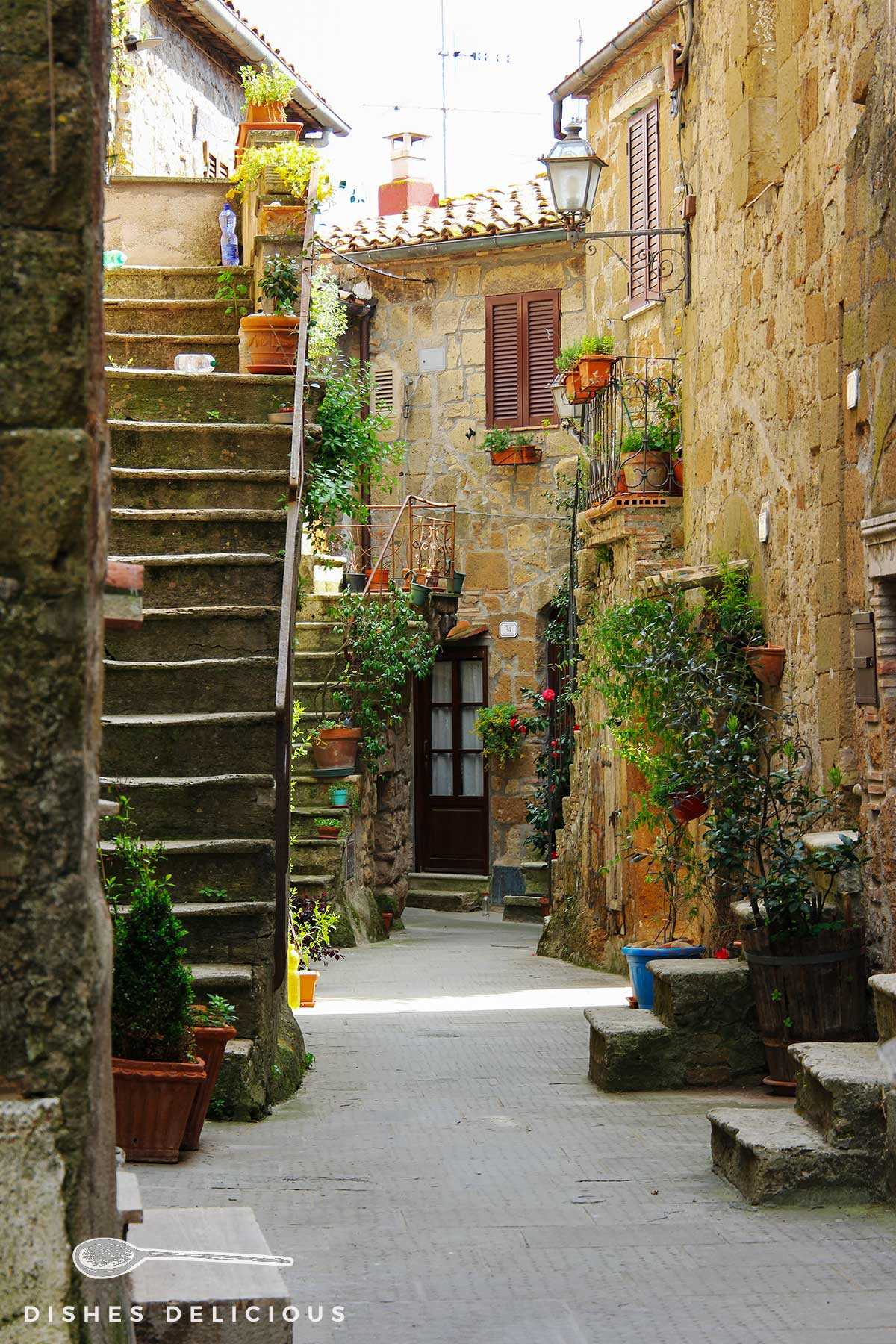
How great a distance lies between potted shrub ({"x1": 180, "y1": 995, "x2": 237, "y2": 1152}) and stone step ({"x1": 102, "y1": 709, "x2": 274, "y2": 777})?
113cm

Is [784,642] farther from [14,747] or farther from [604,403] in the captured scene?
[14,747]

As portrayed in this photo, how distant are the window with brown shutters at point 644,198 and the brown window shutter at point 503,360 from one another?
14.6 ft

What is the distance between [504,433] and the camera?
1859cm

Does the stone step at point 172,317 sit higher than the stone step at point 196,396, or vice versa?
the stone step at point 172,317

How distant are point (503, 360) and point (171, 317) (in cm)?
883

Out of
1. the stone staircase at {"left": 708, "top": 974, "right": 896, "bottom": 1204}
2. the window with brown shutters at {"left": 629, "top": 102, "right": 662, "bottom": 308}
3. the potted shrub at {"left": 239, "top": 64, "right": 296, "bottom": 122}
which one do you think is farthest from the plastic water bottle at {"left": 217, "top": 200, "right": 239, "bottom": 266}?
the stone staircase at {"left": 708, "top": 974, "right": 896, "bottom": 1204}

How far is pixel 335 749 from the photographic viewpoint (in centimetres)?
1412

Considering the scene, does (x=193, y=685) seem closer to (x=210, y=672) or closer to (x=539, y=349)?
(x=210, y=672)

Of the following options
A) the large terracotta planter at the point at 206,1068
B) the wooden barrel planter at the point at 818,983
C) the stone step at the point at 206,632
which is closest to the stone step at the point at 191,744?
the stone step at the point at 206,632

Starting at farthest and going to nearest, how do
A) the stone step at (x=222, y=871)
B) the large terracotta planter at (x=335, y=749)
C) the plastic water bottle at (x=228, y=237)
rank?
1. the large terracotta planter at (x=335, y=749)
2. the plastic water bottle at (x=228, y=237)
3. the stone step at (x=222, y=871)

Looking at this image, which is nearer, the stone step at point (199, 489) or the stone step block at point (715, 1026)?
the stone step block at point (715, 1026)

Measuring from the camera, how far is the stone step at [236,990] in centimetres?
614

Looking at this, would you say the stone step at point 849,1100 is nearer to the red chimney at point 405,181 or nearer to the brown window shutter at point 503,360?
the brown window shutter at point 503,360

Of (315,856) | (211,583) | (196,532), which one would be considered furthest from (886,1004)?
(315,856)
